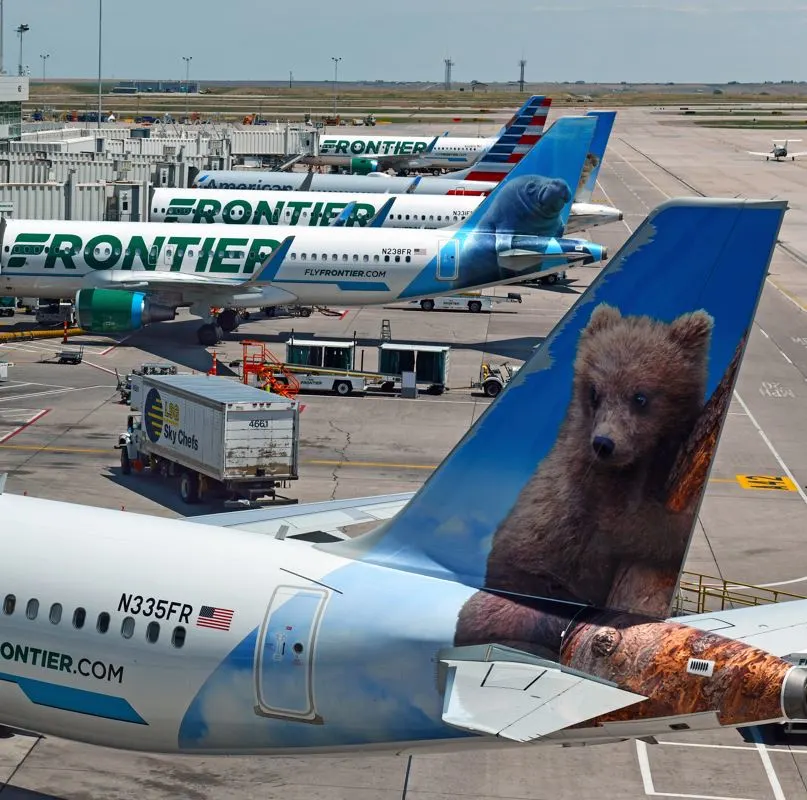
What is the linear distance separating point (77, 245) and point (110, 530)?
45.4m

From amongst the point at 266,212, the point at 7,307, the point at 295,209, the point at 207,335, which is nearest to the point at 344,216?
the point at 295,209

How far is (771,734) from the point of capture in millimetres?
25094

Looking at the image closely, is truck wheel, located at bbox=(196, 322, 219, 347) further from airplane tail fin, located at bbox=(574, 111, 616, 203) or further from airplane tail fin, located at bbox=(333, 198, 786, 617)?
airplane tail fin, located at bbox=(333, 198, 786, 617)

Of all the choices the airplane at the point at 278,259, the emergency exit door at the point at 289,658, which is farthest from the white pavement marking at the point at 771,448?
the emergency exit door at the point at 289,658

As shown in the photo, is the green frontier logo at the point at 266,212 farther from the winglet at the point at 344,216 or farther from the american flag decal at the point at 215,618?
the american flag decal at the point at 215,618

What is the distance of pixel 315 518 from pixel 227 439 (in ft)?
55.2

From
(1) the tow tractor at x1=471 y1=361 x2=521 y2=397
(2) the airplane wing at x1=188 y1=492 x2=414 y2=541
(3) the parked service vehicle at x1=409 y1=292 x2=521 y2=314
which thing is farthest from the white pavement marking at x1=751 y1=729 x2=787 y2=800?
(3) the parked service vehicle at x1=409 y1=292 x2=521 y2=314

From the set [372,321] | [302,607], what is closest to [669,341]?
[302,607]

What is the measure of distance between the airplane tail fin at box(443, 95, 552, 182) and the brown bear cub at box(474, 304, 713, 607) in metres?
68.0

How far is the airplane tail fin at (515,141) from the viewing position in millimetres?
86375

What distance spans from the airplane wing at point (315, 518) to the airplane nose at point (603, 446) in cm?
563

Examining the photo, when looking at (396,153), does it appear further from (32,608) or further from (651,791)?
(32,608)

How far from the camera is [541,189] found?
6469 cm

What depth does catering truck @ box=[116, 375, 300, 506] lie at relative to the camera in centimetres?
3803
